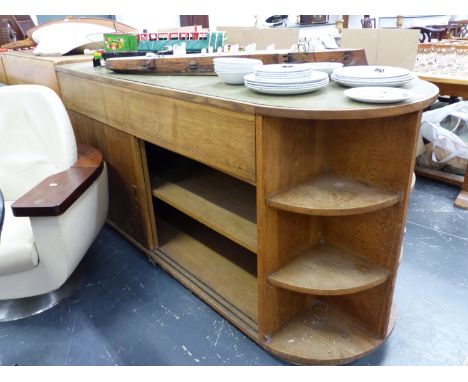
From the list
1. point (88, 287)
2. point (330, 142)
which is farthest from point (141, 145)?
point (330, 142)

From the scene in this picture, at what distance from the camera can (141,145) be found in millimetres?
1719

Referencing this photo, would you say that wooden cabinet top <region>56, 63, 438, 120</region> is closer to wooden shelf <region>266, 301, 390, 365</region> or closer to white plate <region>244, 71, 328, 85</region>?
white plate <region>244, 71, 328, 85</region>

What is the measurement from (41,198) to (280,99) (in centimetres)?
89

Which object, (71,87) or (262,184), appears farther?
(71,87)

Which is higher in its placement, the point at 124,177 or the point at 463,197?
the point at 124,177

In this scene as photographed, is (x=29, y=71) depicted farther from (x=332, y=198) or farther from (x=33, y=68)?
(x=332, y=198)

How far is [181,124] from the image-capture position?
1338 millimetres

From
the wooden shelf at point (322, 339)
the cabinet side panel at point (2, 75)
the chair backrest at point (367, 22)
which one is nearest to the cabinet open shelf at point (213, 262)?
the wooden shelf at point (322, 339)

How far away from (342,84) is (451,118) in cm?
204

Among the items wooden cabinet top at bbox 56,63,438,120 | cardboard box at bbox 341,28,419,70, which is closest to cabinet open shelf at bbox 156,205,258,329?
wooden cabinet top at bbox 56,63,438,120

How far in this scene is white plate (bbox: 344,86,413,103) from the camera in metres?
1.00

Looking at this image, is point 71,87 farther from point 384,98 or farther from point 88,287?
point 384,98

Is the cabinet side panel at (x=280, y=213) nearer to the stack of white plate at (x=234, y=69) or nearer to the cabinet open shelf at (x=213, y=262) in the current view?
the cabinet open shelf at (x=213, y=262)

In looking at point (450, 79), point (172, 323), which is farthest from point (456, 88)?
point (172, 323)
